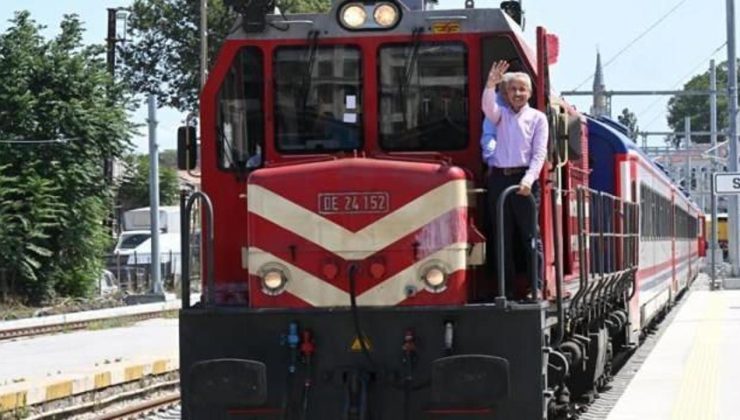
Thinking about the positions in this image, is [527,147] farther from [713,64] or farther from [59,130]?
[713,64]

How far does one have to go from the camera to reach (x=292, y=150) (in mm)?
10094

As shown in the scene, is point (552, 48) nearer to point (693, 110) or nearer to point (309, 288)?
point (309, 288)

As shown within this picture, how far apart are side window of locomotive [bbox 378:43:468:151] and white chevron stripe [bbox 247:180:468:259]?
2.36 ft

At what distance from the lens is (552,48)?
1125 centimetres

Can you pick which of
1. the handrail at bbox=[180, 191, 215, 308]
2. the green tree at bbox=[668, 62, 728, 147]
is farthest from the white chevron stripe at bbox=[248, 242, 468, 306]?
the green tree at bbox=[668, 62, 728, 147]

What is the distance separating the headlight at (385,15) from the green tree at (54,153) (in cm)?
3007

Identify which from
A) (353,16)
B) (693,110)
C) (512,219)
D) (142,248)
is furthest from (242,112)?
(693,110)

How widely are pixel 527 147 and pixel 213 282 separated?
7.49 ft

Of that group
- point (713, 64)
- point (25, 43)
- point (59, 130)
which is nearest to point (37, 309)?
point (59, 130)

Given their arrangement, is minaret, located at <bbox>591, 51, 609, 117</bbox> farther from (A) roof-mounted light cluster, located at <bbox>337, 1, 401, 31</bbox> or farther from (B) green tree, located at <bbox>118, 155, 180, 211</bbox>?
(B) green tree, located at <bbox>118, 155, 180, 211</bbox>

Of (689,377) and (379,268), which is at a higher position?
(379,268)

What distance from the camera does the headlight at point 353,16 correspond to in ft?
32.8

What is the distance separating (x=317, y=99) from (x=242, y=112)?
0.57m

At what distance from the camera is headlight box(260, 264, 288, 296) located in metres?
9.45
